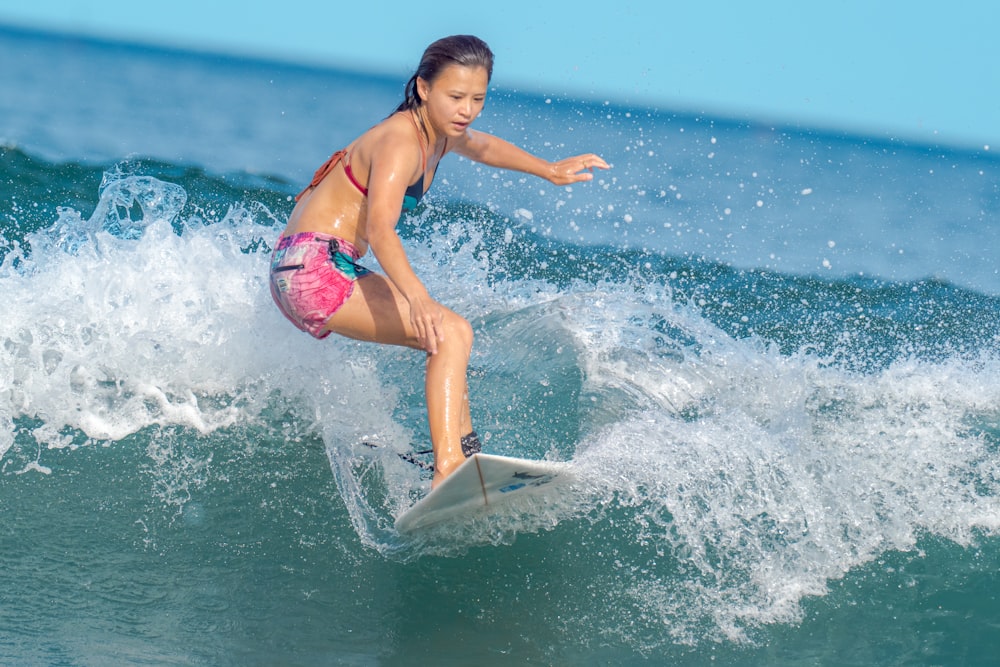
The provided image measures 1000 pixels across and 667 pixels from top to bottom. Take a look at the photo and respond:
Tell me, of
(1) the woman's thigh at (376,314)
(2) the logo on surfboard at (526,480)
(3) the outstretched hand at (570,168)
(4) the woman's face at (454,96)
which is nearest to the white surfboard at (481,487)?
(2) the logo on surfboard at (526,480)

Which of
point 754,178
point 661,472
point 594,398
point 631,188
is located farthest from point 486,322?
point 754,178

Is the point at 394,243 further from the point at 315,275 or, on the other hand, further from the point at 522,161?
the point at 522,161

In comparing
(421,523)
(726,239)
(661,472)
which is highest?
(726,239)

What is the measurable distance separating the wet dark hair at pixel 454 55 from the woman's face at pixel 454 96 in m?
0.02

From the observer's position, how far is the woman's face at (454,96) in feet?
12.8

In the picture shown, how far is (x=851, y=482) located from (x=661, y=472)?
93 cm

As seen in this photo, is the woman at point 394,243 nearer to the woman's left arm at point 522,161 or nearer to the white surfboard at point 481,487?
the white surfboard at point 481,487

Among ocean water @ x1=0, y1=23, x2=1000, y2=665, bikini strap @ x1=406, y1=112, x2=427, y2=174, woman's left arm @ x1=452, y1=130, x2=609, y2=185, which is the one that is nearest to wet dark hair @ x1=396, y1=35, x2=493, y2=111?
bikini strap @ x1=406, y1=112, x2=427, y2=174

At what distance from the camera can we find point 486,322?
626 centimetres

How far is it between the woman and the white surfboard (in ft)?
0.32

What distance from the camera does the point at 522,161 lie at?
4.85m

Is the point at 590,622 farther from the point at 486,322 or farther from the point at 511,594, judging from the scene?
the point at 486,322

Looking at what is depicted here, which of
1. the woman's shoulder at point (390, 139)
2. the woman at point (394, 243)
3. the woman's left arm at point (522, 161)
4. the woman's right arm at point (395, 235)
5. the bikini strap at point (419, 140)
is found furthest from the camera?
the woman's left arm at point (522, 161)

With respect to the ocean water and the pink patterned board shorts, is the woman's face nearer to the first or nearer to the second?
the pink patterned board shorts
